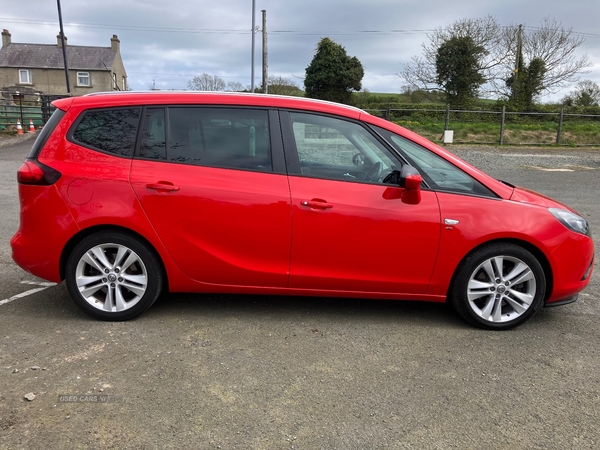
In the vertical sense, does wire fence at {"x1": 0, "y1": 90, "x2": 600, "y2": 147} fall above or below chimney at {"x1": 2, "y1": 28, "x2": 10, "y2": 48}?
below

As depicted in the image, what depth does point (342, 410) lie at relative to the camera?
2.78 meters

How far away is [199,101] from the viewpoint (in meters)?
3.89

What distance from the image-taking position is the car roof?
3.89 metres

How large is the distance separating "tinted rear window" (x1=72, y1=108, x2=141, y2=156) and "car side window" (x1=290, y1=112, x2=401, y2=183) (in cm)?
123

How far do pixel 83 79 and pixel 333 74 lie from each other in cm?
3330

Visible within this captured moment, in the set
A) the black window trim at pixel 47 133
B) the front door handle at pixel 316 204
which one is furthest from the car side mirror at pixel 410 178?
the black window trim at pixel 47 133

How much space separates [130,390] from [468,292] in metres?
2.46

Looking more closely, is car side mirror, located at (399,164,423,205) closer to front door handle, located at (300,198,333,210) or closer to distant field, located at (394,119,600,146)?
front door handle, located at (300,198,333,210)

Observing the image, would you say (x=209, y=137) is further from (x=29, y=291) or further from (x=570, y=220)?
(x=570, y=220)

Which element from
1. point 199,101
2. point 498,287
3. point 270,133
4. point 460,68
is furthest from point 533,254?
point 460,68

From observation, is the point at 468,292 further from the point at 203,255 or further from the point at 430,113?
the point at 430,113

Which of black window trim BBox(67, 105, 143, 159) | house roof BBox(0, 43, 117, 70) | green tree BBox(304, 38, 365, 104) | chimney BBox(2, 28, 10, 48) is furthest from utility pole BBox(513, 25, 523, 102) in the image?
chimney BBox(2, 28, 10, 48)

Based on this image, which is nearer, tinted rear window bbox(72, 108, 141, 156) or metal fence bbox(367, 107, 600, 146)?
tinted rear window bbox(72, 108, 141, 156)

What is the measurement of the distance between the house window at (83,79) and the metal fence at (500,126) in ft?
128
